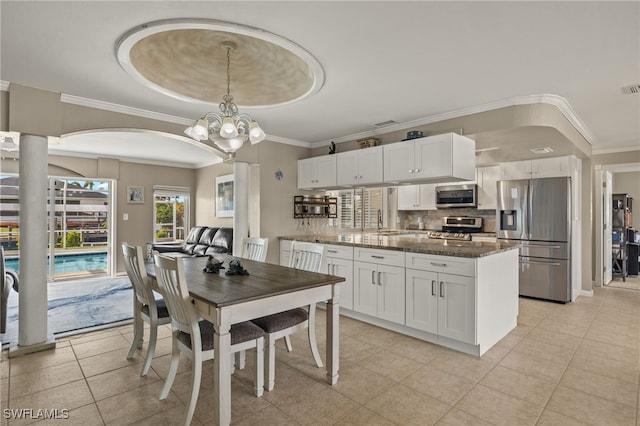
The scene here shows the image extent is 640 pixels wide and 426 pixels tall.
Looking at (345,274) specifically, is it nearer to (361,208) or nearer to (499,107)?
(361,208)

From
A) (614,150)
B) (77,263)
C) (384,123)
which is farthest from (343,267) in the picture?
(77,263)

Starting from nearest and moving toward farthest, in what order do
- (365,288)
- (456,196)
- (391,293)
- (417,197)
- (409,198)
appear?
(391,293) < (365,288) < (456,196) < (417,197) < (409,198)

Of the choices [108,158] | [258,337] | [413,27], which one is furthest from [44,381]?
[108,158]

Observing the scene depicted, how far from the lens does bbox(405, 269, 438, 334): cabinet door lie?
3139mm

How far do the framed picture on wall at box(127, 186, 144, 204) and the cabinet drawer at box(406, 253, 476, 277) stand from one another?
19.8 feet

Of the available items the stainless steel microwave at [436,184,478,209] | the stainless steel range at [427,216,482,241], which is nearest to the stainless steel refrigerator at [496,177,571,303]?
the stainless steel microwave at [436,184,478,209]

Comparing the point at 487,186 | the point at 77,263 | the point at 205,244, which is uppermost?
the point at 487,186

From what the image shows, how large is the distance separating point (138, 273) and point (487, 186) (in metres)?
5.38

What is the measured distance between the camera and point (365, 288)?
12.3ft

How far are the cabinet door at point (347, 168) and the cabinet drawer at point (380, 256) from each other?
3.52 feet

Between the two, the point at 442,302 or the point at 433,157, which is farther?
the point at 433,157

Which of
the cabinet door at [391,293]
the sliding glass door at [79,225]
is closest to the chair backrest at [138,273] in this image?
the cabinet door at [391,293]

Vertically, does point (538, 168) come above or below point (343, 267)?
above

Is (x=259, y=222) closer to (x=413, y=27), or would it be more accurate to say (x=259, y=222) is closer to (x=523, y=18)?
(x=413, y=27)
